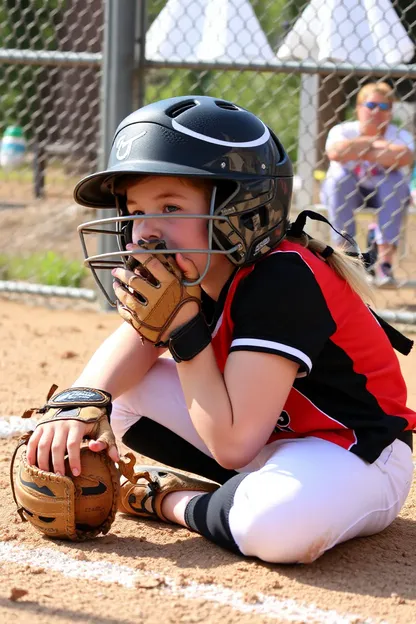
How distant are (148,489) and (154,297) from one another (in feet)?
2.25

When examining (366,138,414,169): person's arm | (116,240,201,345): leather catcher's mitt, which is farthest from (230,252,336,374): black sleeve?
(366,138,414,169): person's arm

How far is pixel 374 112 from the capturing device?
262 inches

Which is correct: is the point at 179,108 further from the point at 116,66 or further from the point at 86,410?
the point at 116,66

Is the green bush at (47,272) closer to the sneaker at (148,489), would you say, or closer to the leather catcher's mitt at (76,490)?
Result: the sneaker at (148,489)

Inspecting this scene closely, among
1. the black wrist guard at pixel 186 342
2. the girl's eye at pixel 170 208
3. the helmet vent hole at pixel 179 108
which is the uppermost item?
the helmet vent hole at pixel 179 108

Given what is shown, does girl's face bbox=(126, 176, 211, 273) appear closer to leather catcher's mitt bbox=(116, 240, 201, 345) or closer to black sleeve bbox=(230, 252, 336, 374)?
leather catcher's mitt bbox=(116, 240, 201, 345)

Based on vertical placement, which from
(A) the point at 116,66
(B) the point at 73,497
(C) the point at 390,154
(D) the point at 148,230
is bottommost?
(B) the point at 73,497

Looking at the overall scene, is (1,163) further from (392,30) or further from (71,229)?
(392,30)

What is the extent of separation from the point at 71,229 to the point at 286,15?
196 inches

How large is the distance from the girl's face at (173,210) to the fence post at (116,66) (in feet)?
10.4

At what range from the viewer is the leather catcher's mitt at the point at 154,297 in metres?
2.44

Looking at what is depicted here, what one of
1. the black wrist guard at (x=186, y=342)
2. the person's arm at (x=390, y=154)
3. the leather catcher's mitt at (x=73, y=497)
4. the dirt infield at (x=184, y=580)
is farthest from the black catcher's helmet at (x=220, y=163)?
the person's arm at (x=390, y=154)

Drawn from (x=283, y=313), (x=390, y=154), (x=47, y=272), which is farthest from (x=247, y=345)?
(x=47, y=272)

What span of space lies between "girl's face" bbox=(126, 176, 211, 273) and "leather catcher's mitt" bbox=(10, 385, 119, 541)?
499 millimetres
